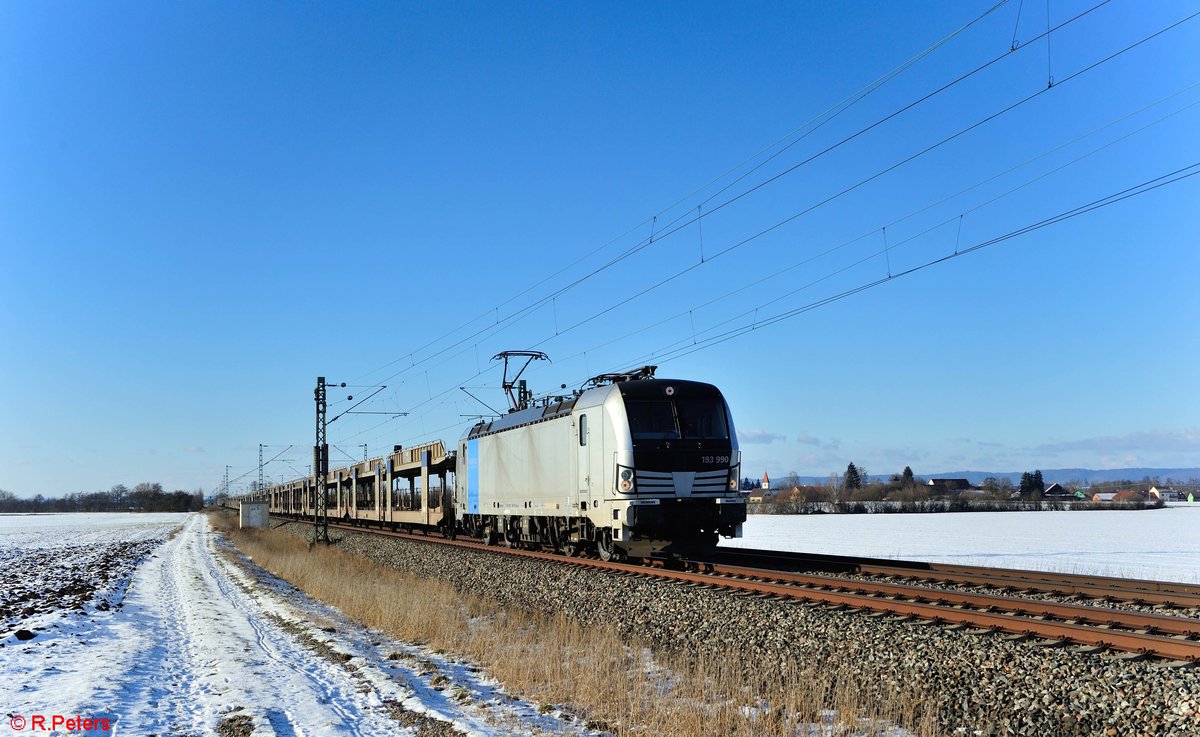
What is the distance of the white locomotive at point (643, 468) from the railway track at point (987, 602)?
87 cm

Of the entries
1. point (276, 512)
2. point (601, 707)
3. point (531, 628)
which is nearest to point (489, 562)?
point (531, 628)

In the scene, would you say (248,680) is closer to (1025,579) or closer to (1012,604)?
(1012,604)

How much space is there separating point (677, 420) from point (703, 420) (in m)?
0.65

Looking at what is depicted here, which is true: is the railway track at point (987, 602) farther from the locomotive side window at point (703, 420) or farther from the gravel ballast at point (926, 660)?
the locomotive side window at point (703, 420)

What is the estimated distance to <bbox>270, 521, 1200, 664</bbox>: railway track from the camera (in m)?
9.09

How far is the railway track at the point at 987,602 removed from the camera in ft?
29.8

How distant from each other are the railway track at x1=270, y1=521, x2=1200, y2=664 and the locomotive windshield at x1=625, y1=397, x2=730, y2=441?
107 inches

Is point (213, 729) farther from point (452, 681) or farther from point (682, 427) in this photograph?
point (682, 427)

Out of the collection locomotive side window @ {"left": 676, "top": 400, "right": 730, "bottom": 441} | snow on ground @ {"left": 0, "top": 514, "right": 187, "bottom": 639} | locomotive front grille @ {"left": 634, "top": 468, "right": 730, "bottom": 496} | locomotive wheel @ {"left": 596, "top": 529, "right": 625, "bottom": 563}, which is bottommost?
snow on ground @ {"left": 0, "top": 514, "right": 187, "bottom": 639}

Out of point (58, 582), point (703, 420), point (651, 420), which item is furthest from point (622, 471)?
point (58, 582)

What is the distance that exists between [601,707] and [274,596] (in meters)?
14.9

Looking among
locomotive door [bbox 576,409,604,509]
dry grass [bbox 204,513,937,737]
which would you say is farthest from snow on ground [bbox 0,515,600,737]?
locomotive door [bbox 576,409,604,509]

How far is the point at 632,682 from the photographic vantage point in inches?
383

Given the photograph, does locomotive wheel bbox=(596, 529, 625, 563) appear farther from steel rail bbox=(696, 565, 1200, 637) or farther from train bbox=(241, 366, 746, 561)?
steel rail bbox=(696, 565, 1200, 637)
